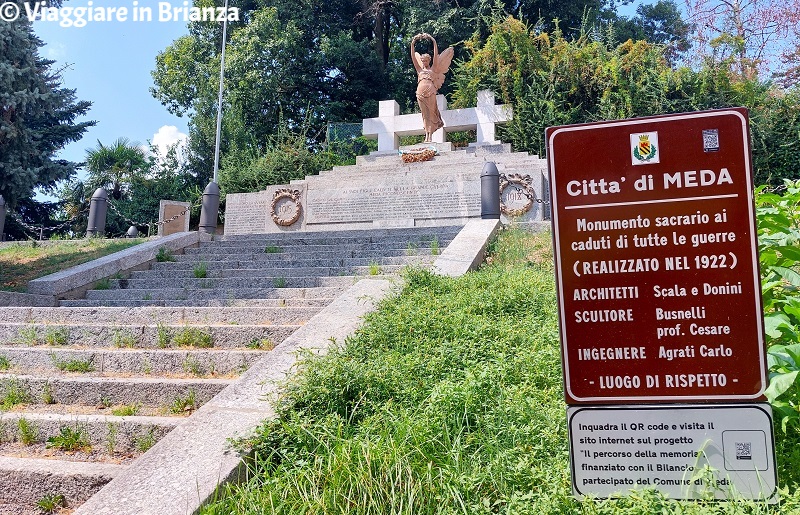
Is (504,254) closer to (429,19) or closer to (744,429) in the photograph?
(744,429)

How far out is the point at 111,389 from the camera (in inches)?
174

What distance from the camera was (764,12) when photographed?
61.3ft

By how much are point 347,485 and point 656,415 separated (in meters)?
1.28

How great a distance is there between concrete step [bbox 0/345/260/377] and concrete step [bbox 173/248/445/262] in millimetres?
4007

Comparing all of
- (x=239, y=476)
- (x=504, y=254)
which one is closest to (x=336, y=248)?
(x=504, y=254)

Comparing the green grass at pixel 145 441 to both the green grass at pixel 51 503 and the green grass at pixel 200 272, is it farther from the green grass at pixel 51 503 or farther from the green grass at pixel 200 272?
the green grass at pixel 200 272

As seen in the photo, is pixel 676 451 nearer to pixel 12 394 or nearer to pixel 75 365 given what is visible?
pixel 12 394

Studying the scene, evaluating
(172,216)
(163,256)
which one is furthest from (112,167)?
(163,256)

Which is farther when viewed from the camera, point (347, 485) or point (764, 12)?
point (764, 12)

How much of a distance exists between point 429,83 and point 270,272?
40.3 feet

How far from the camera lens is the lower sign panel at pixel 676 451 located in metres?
1.98

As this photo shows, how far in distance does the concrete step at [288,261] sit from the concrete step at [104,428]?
477cm

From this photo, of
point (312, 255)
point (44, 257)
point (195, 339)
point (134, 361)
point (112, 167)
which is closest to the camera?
point (134, 361)

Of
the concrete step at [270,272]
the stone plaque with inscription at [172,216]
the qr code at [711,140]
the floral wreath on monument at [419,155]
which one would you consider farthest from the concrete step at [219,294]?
the stone plaque with inscription at [172,216]
